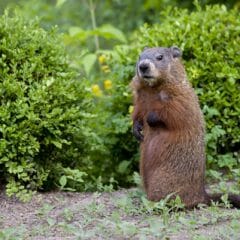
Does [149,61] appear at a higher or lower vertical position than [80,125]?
higher

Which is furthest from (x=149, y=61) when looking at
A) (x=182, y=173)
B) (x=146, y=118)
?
→ (x=182, y=173)

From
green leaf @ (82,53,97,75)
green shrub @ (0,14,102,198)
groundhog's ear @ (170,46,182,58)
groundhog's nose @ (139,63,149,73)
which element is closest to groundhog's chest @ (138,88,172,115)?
groundhog's nose @ (139,63,149,73)

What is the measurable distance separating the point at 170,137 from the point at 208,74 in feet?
4.75

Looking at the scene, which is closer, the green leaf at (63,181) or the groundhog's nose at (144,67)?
the groundhog's nose at (144,67)

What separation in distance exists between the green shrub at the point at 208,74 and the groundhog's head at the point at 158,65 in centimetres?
92

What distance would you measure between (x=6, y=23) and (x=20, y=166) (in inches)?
52.7

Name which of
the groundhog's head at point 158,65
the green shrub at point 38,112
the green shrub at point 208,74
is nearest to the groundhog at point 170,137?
the groundhog's head at point 158,65

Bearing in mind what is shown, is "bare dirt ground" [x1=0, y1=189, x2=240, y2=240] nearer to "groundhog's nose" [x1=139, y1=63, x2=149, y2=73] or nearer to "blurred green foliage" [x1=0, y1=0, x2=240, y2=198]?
"blurred green foliage" [x1=0, y1=0, x2=240, y2=198]

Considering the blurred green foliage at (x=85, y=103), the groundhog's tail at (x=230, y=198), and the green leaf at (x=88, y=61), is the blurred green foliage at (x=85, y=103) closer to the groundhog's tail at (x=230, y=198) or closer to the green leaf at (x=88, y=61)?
the green leaf at (x=88, y=61)

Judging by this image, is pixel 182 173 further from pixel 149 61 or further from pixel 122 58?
pixel 122 58

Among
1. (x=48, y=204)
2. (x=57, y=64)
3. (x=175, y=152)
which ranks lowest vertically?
(x=48, y=204)

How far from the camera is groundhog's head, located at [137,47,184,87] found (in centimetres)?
649

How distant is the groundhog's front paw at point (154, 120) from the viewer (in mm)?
6422

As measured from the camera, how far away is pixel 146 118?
652 centimetres
